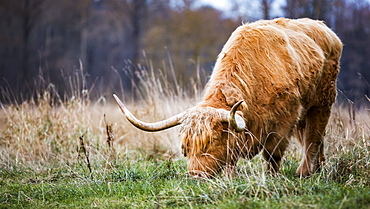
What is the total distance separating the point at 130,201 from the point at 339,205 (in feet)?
5.78

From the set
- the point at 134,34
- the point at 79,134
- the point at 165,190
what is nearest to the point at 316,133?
the point at 165,190

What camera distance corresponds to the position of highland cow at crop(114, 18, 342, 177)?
3.82 m

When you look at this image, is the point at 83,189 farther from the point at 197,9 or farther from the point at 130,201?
the point at 197,9

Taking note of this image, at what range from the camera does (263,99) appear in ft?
14.1

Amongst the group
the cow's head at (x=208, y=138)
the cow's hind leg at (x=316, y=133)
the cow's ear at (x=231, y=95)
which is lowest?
the cow's hind leg at (x=316, y=133)

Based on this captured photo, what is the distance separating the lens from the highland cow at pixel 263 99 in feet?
12.5

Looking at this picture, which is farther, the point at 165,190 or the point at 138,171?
the point at 138,171

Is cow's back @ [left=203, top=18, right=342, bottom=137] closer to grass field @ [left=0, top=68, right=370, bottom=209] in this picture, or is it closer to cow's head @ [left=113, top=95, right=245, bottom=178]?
cow's head @ [left=113, top=95, right=245, bottom=178]

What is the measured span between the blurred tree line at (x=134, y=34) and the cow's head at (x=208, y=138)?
6.47m

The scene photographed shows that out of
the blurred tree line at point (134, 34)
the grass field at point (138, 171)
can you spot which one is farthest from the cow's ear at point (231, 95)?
the blurred tree line at point (134, 34)

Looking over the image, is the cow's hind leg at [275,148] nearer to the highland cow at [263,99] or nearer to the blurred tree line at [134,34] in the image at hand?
the highland cow at [263,99]

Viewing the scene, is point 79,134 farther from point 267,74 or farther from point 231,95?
point 267,74

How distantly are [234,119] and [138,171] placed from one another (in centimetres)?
168

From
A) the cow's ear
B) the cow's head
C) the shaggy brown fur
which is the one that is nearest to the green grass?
the cow's head
